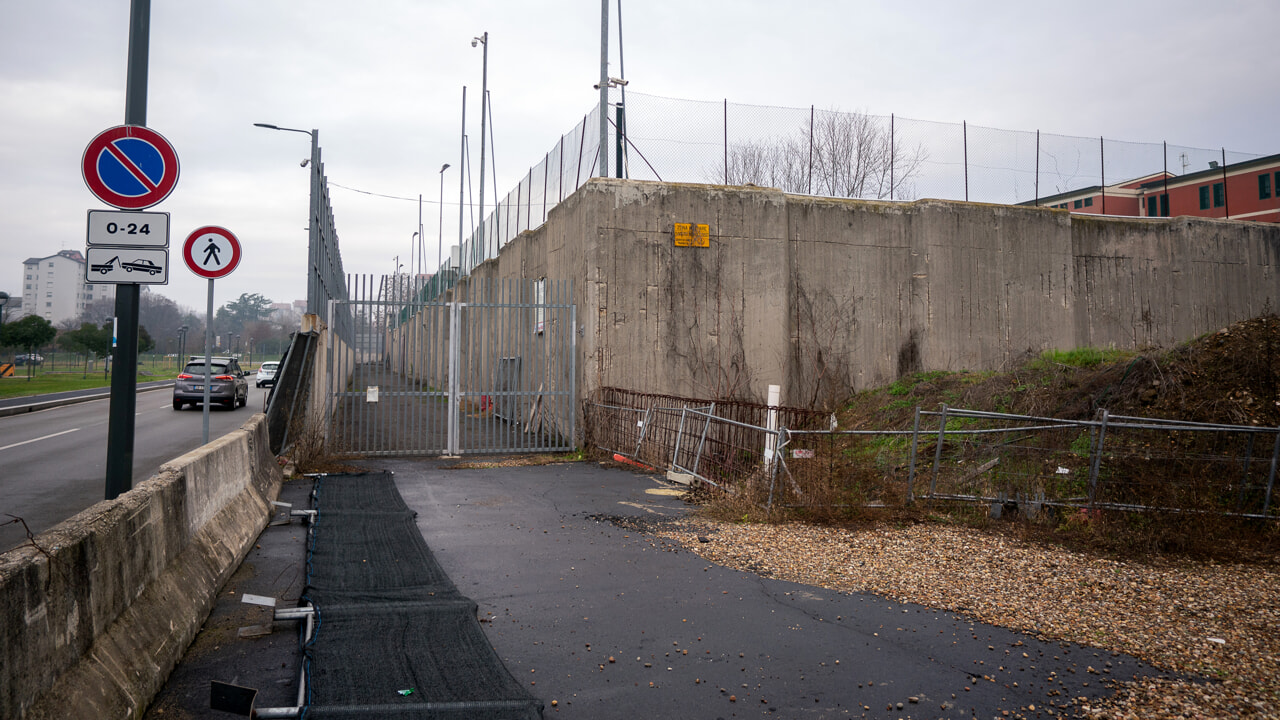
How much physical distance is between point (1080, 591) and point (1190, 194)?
1030 inches

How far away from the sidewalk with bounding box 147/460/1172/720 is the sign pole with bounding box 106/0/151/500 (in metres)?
1.35

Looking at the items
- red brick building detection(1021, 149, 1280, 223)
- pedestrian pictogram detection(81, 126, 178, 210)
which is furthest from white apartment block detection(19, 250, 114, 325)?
pedestrian pictogram detection(81, 126, 178, 210)

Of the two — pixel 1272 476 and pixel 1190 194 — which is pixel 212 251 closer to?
pixel 1272 476

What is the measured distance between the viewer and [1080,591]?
613 cm

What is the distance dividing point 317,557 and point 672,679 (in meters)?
3.76

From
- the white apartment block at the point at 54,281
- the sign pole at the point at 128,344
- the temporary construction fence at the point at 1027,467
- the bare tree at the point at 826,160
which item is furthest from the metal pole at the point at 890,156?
the white apartment block at the point at 54,281

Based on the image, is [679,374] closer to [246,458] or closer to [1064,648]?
[246,458]

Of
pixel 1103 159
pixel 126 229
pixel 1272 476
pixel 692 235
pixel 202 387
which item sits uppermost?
pixel 1103 159

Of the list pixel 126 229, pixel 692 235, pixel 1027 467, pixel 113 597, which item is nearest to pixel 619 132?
pixel 692 235

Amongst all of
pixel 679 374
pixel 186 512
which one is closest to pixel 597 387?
pixel 679 374

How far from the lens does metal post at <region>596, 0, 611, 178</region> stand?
51.2 feet

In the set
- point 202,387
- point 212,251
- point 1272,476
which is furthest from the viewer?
point 202,387

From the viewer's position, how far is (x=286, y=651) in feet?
15.1

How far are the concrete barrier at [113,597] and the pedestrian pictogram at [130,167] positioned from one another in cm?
251
